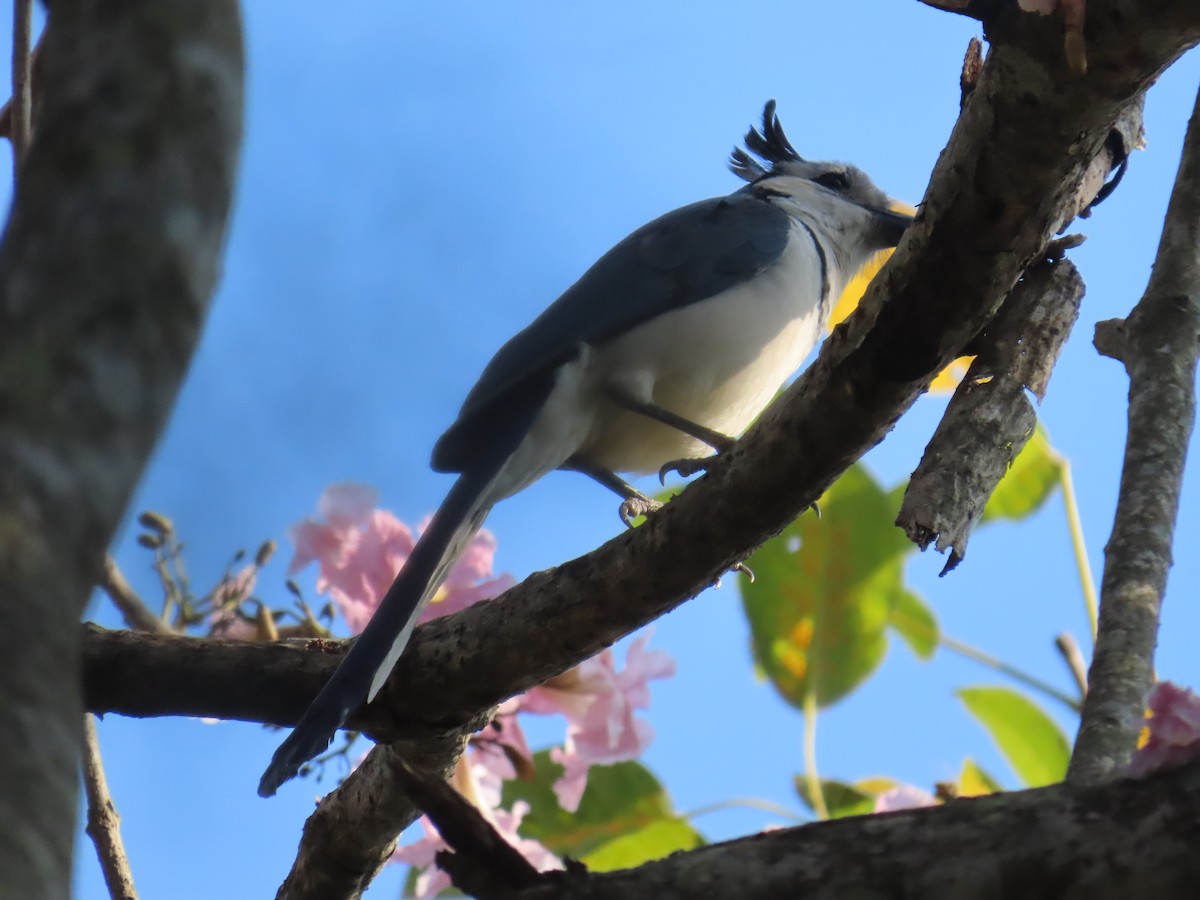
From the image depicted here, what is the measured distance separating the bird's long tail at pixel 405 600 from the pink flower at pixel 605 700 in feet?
1.36

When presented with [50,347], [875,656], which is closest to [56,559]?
[50,347]

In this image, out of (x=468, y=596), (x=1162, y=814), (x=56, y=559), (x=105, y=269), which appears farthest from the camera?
(x=468, y=596)

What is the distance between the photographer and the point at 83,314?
97cm

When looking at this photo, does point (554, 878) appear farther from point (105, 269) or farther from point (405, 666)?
point (405, 666)

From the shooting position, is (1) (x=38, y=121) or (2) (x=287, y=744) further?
(2) (x=287, y=744)

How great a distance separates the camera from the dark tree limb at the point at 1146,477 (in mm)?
2107

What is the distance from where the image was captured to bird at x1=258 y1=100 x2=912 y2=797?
312 centimetres

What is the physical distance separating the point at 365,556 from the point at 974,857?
1.88m

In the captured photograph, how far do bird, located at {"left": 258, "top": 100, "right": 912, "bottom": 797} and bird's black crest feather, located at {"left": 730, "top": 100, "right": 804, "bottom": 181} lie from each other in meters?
1.00

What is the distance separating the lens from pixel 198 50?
113 centimetres

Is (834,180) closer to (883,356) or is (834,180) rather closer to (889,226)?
(889,226)

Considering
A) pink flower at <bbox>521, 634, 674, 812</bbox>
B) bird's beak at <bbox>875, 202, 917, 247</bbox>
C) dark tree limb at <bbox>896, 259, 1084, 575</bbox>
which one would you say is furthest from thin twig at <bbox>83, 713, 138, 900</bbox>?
bird's beak at <bbox>875, 202, 917, 247</bbox>

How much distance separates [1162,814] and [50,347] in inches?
43.1

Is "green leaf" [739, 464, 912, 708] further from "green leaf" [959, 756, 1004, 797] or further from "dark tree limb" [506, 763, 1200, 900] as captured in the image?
"dark tree limb" [506, 763, 1200, 900]
